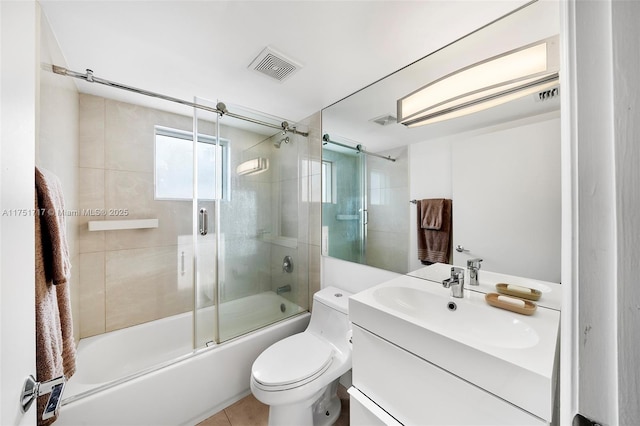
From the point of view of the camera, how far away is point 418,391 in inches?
31.0

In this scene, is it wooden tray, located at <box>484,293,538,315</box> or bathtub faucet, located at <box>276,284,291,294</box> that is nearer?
wooden tray, located at <box>484,293,538,315</box>

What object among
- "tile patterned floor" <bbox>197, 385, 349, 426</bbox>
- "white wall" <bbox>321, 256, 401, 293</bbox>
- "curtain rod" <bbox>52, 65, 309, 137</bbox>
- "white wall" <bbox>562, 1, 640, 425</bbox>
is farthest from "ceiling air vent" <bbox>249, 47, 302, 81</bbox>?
"tile patterned floor" <bbox>197, 385, 349, 426</bbox>

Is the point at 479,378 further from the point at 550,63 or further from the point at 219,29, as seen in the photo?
the point at 219,29

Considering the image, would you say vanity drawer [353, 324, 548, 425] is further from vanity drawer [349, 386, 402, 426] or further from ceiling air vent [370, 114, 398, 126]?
ceiling air vent [370, 114, 398, 126]

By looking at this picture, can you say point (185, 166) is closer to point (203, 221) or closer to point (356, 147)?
point (203, 221)

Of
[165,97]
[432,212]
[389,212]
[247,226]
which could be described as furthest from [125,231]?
[432,212]

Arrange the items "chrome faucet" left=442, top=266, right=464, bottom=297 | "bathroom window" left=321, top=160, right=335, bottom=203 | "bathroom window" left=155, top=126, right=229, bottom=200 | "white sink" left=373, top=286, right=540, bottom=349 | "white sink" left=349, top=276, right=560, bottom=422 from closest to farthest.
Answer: "white sink" left=349, top=276, right=560, bottom=422
"white sink" left=373, top=286, right=540, bottom=349
"chrome faucet" left=442, top=266, right=464, bottom=297
"bathroom window" left=155, top=126, right=229, bottom=200
"bathroom window" left=321, top=160, right=335, bottom=203

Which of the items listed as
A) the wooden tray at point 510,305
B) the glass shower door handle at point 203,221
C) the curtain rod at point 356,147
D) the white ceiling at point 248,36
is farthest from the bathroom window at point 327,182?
the wooden tray at point 510,305

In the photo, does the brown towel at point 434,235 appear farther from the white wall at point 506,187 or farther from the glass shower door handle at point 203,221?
the glass shower door handle at point 203,221

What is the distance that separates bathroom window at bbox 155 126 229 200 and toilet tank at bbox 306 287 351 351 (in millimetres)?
1092

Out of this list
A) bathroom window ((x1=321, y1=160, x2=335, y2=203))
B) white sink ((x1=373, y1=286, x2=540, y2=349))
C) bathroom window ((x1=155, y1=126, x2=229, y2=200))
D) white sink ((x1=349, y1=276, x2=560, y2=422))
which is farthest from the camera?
bathroom window ((x1=321, y1=160, x2=335, y2=203))

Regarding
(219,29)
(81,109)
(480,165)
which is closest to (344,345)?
(480,165)

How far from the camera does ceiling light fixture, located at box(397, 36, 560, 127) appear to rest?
900 mm

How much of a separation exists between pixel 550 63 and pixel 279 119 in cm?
167
